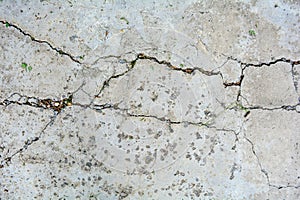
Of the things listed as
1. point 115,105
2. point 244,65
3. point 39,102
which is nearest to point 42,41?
point 39,102

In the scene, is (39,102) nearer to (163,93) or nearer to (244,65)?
(163,93)

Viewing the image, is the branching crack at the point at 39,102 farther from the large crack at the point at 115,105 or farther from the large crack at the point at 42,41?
the large crack at the point at 42,41

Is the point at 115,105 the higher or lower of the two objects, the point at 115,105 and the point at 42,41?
the lower

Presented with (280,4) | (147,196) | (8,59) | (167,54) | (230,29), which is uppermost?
(280,4)

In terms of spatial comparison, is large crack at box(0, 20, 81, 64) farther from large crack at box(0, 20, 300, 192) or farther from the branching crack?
the branching crack

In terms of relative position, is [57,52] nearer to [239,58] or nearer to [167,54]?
[167,54]

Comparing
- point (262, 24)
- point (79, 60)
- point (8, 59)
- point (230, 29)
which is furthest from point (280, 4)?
point (8, 59)

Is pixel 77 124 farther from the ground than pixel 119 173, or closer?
farther from the ground

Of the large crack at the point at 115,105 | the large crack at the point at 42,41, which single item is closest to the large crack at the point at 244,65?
the large crack at the point at 115,105

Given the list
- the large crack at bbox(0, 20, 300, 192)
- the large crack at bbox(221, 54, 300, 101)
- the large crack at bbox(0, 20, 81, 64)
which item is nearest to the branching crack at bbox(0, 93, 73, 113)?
the large crack at bbox(0, 20, 300, 192)
